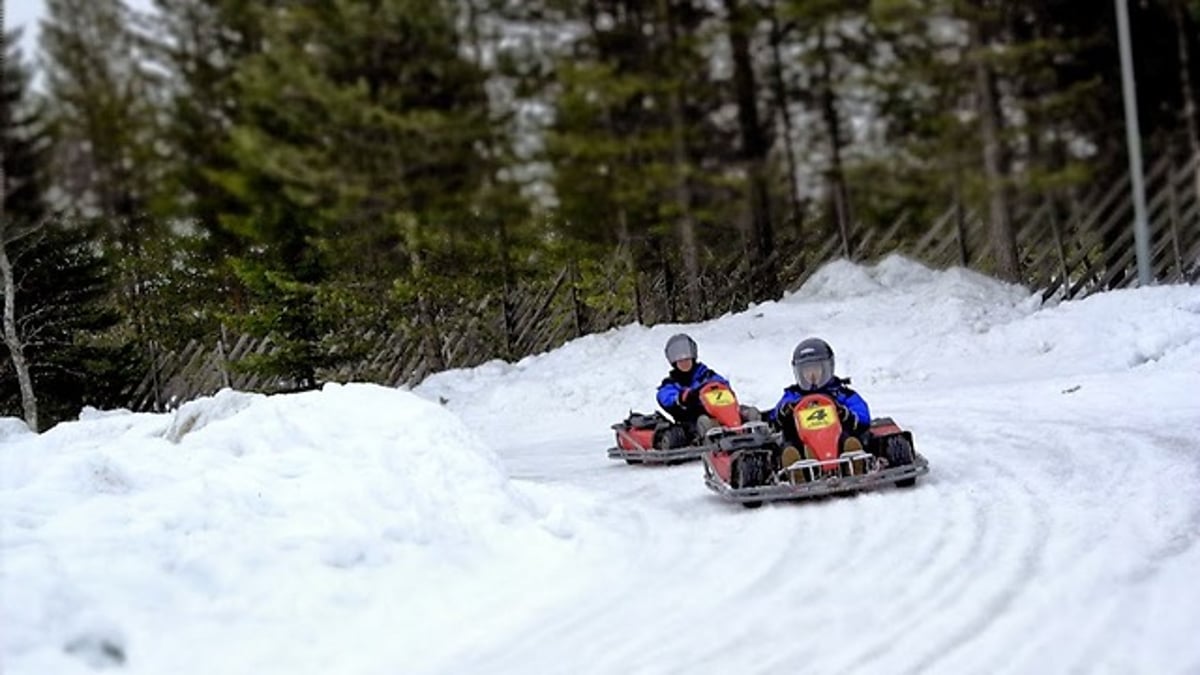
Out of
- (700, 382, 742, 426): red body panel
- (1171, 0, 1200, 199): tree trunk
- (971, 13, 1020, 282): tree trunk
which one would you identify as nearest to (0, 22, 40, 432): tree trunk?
(700, 382, 742, 426): red body panel

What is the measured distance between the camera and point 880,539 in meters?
5.59

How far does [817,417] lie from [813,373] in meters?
0.44

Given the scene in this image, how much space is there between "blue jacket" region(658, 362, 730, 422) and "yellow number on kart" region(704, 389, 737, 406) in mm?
126

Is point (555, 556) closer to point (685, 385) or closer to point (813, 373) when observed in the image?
point (813, 373)

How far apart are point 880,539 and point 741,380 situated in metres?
9.16

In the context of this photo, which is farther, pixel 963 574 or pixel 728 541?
pixel 728 541

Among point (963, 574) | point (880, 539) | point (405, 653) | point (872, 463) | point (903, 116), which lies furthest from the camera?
point (903, 116)

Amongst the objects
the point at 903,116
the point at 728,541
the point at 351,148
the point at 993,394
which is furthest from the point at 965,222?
the point at 728,541

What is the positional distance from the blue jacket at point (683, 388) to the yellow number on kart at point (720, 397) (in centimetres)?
13

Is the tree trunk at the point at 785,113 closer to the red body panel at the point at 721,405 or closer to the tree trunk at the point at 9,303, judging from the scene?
the red body panel at the point at 721,405

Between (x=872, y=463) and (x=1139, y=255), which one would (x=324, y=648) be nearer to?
(x=872, y=463)

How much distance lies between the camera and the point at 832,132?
1758cm

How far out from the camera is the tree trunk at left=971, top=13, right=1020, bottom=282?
1623 cm

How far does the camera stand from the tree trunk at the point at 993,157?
53.3 feet
